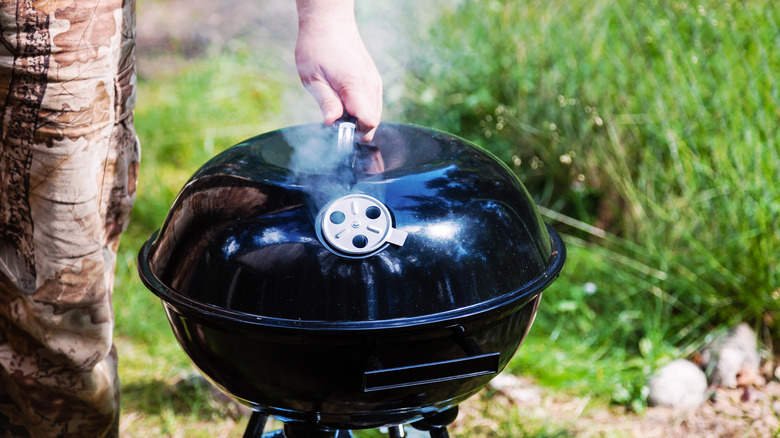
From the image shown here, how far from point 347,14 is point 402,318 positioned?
2.22 ft

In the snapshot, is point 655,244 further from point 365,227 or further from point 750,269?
point 365,227

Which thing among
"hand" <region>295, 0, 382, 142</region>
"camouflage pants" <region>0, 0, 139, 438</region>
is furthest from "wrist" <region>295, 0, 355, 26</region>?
"camouflage pants" <region>0, 0, 139, 438</region>

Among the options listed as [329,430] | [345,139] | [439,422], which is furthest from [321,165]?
[439,422]

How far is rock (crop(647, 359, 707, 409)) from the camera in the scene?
2551mm

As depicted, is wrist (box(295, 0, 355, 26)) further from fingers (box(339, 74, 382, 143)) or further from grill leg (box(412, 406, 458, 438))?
grill leg (box(412, 406, 458, 438))

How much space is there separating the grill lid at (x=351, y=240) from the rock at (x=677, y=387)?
4.55 ft

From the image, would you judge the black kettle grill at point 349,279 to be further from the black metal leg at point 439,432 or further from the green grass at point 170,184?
the green grass at point 170,184

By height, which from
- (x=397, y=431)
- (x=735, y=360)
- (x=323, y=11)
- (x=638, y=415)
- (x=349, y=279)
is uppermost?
(x=323, y=11)

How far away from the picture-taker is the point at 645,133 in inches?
119

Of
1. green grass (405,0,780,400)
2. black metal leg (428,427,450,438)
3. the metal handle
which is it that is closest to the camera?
the metal handle

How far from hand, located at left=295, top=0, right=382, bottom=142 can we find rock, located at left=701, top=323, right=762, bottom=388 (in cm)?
185

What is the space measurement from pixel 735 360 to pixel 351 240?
6.53ft

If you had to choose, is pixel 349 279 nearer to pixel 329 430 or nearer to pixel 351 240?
pixel 351 240

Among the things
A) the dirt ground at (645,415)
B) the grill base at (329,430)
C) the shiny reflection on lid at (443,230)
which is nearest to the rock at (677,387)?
the dirt ground at (645,415)
